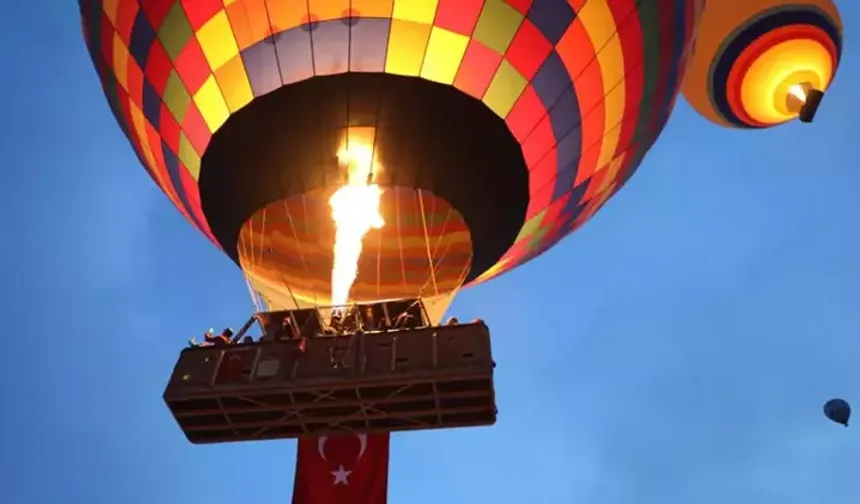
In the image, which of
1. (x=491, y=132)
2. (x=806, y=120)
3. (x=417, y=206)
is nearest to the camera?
(x=491, y=132)

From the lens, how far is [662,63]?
6586mm

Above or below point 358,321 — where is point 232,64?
above

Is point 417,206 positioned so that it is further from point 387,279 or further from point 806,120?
point 806,120

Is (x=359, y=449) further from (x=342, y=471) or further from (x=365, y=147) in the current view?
(x=365, y=147)

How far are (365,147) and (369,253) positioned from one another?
127cm

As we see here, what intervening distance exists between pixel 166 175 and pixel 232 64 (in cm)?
133

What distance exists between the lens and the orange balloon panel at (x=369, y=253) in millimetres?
6578

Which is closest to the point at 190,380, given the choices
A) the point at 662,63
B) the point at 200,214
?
the point at 200,214

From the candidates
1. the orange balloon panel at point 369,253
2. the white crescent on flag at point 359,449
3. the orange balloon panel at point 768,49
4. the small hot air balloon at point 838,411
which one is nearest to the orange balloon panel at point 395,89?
the orange balloon panel at point 369,253

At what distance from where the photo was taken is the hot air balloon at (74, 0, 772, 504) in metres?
5.20

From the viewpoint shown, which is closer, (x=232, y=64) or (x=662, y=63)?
(x=232, y=64)

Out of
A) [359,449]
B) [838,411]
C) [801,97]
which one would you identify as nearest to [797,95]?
[801,97]

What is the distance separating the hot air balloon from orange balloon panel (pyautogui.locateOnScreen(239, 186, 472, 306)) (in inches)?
0.8

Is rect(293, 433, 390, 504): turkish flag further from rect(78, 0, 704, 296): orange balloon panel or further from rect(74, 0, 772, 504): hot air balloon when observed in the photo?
rect(78, 0, 704, 296): orange balloon panel
